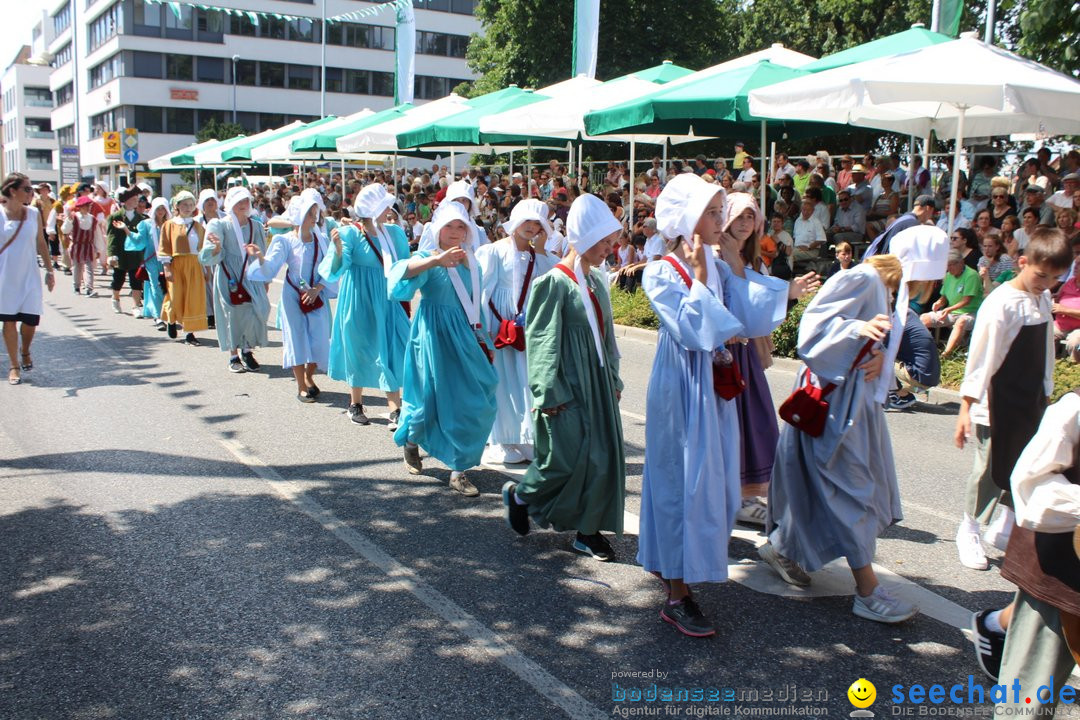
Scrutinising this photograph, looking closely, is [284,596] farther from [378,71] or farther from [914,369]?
[378,71]

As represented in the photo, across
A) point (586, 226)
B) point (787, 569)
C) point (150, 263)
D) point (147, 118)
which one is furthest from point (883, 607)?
point (147, 118)

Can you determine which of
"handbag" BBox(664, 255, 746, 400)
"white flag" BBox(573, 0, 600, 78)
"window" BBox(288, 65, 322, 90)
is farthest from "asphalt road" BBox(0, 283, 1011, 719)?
"window" BBox(288, 65, 322, 90)

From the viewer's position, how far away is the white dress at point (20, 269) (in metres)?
9.34

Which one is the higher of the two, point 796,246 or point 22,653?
point 796,246

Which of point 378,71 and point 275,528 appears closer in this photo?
point 275,528

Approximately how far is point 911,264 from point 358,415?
4948 mm

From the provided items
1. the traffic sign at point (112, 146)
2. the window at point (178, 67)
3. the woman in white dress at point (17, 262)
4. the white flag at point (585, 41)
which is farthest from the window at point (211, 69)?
the woman in white dress at point (17, 262)

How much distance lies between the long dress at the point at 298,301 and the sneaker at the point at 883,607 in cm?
577

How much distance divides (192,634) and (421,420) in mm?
2252

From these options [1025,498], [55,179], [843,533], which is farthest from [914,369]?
[55,179]

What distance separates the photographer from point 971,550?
4.88m

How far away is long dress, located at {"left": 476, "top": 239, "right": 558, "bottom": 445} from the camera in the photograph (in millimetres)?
6172

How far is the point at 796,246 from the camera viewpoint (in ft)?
45.8

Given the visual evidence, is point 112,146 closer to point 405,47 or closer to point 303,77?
point 405,47
